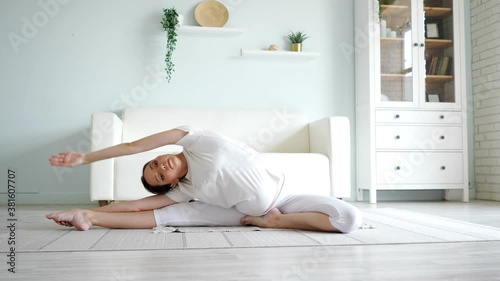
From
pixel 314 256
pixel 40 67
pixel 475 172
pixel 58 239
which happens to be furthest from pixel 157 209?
pixel 475 172

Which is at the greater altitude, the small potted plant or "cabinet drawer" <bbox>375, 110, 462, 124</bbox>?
the small potted plant

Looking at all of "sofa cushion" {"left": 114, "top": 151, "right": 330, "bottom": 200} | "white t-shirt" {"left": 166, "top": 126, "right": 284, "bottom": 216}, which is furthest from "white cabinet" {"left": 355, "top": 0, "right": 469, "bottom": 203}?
"white t-shirt" {"left": 166, "top": 126, "right": 284, "bottom": 216}

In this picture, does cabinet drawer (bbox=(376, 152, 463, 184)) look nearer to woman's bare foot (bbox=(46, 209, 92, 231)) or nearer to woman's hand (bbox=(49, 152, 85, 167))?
woman's bare foot (bbox=(46, 209, 92, 231))

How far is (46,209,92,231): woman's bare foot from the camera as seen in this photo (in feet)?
6.89

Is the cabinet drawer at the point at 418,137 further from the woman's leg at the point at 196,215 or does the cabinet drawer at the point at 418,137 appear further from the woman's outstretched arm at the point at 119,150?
the woman's outstretched arm at the point at 119,150

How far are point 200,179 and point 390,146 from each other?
2607 mm

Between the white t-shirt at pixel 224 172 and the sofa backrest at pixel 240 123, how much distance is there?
2026mm

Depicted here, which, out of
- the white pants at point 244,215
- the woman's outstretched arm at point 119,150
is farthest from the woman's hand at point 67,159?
the white pants at point 244,215

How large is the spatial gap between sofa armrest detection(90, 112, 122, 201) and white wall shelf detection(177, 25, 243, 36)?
4.10 feet

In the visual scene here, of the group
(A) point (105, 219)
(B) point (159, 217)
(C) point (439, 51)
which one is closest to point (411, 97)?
(C) point (439, 51)

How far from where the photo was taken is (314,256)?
163cm

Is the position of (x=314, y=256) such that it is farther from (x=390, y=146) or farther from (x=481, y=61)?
(x=481, y=61)

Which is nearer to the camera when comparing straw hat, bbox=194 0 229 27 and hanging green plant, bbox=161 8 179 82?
hanging green plant, bbox=161 8 179 82

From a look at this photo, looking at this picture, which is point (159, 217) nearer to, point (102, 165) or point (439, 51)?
point (102, 165)
